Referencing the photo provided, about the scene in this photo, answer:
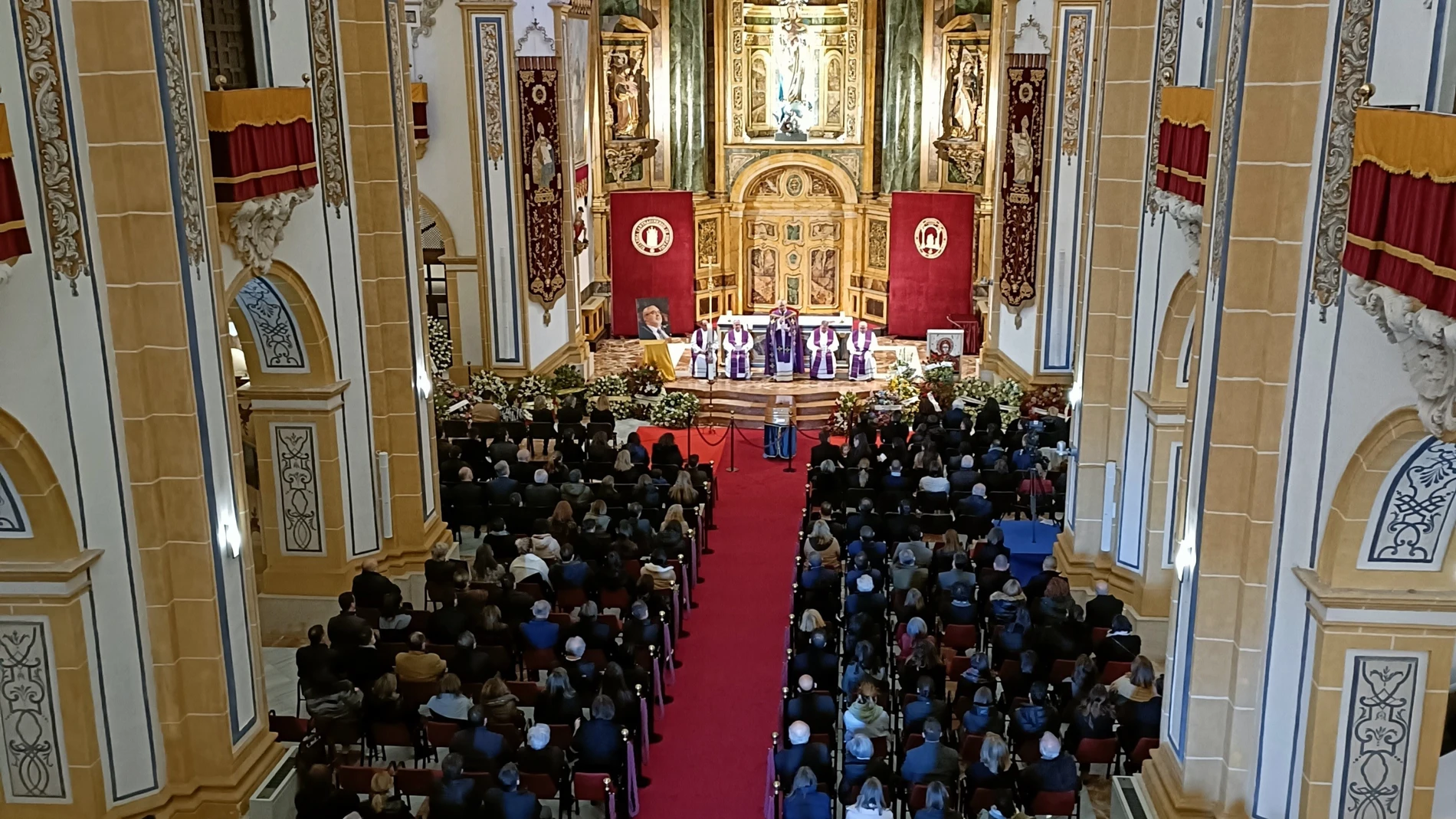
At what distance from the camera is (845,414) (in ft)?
79.2

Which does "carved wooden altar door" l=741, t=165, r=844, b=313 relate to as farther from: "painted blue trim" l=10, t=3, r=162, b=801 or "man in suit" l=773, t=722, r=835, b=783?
"painted blue trim" l=10, t=3, r=162, b=801

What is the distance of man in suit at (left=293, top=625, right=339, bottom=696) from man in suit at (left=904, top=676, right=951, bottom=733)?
5405 millimetres

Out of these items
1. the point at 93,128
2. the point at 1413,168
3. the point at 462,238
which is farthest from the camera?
the point at 462,238

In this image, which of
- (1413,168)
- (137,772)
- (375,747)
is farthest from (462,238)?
(1413,168)

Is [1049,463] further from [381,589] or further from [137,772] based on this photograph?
[137,772]

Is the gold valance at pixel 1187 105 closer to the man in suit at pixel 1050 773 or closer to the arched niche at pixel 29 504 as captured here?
the man in suit at pixel 1050 773

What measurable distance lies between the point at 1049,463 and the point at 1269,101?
1038 cm

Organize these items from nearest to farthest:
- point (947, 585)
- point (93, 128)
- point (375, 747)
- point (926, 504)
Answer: point (93, 128) < point (375, 747) < point (947, 585) < point (926, 504)

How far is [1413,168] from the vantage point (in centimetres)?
732

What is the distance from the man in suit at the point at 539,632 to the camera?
1354cm

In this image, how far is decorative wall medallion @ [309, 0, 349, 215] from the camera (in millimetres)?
14164

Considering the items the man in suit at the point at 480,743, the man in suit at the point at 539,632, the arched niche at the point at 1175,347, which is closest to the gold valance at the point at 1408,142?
the arched niche at the point at 1175,347

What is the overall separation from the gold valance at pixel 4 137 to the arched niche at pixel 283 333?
4.98 metres

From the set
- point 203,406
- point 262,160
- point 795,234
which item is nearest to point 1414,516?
point 203,406
